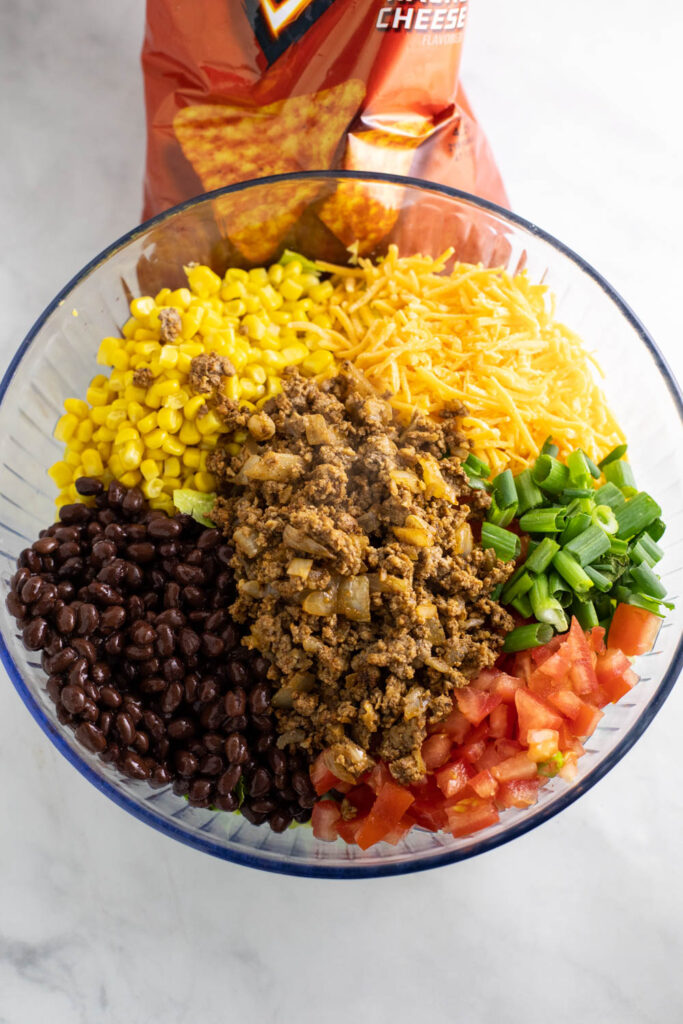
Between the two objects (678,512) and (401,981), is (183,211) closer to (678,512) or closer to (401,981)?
(678,512)

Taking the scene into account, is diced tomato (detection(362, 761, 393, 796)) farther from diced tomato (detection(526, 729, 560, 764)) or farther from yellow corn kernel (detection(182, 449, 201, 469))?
yellow corn kernel (detection(182, 449, 201, 469))

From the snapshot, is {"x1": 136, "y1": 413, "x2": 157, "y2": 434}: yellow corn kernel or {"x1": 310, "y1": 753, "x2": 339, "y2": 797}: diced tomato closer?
{"x1": 310, "y1": 753, "x2": 339, "y2": 797}: diced tomato

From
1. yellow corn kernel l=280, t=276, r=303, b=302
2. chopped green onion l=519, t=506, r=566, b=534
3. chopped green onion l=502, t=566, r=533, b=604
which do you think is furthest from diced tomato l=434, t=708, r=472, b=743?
yellow corn kernel l=280, t=276, r=303, b=302

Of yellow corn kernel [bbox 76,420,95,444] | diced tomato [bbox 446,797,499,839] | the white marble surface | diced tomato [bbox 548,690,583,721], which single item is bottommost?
the white marble surface

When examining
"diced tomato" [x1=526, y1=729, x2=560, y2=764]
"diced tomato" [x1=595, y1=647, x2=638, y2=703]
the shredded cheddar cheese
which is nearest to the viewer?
"diced tomato" [x1=526, y1=729, x2=560, y2=764]

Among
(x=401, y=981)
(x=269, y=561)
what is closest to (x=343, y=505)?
(x=269, y=561)

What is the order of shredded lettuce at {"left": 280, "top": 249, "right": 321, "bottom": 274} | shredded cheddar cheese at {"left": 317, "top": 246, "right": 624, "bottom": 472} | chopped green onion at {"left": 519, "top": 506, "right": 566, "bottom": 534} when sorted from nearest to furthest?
chopped green onion at {"left": 519, "top": 506, "right": 566, "bottom": 534}
shredded cheddar cheese at {"left": 317, "top": 246, "right": 624, "bottom": 472}
shredded lettuce at {"left": 280, "top": 249, "right": 321, "bottom": 274}

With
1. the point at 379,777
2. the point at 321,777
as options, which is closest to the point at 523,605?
the point at 379,777
